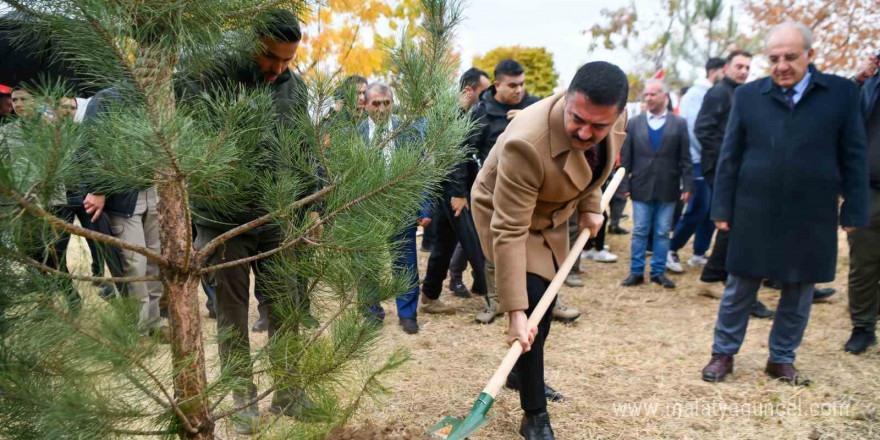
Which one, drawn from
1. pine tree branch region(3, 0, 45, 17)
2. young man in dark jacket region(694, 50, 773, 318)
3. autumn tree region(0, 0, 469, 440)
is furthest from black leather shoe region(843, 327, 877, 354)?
pine tree branch region(3, 0, 45, 17)

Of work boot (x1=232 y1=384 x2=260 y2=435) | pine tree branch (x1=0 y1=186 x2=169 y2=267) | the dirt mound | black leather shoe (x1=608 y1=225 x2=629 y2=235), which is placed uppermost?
pine tree branch (x1=0 y1=186 x2=169 y2=267)

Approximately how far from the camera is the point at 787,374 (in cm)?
333

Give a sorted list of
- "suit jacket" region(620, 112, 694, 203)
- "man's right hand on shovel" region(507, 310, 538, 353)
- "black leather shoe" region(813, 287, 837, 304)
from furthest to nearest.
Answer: "suit jacket" region(620, 112, 694, 203) < "black leather shoe" region(813, 287, 837, 304) < "man's right hand on shovel" region(507, 310, 538, 353)

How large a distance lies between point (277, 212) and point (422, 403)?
5.69 feet

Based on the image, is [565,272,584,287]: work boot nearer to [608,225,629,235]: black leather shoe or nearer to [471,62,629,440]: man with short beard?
[608,225,629,235]: black leather shoe

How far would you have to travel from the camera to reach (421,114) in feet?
5.78

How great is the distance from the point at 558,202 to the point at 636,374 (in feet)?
4.81

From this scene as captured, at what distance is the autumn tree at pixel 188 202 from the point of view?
4.08 feet

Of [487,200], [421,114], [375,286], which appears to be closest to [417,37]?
[421,114]

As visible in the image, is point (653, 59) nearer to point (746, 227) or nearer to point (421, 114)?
point (746, 227)

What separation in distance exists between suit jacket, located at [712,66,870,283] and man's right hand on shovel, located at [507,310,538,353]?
1.56m

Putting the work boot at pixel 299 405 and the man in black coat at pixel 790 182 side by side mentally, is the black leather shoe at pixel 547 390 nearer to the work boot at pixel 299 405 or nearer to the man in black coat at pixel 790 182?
the man in black coat at pixel 790 182

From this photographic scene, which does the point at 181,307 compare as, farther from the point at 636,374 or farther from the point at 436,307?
the point at 436,307

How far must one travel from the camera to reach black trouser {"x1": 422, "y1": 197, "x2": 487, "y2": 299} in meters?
4.57
